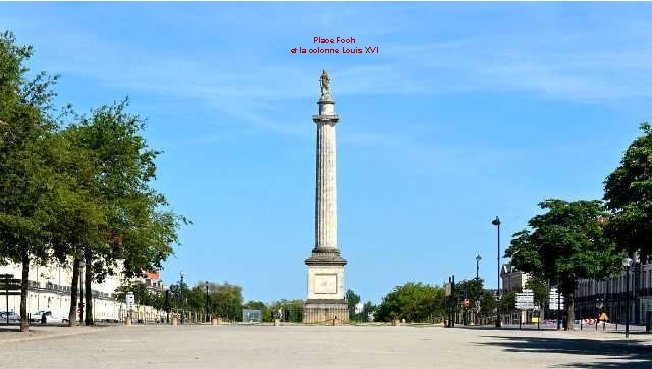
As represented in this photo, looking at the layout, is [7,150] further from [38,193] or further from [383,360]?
[383,360]

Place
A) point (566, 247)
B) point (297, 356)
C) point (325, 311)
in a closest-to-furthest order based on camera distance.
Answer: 1. point (297, 356)
2. point (566, 247)
3. point (325, 311)

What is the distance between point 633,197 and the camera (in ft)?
152

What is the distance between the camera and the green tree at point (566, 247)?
79.8 m

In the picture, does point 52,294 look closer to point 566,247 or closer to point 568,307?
point 568,307

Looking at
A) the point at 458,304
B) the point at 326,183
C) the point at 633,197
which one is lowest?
the point at 458,304

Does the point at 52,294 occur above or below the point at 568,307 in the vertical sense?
below

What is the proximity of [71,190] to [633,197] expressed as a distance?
2967cm

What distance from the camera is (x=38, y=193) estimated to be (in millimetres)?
50688

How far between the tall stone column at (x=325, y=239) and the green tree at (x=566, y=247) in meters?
17.0

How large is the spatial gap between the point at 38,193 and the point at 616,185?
24.1 metres

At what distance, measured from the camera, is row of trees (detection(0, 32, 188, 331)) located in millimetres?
49406

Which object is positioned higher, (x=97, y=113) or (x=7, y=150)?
(x=97, y=113)

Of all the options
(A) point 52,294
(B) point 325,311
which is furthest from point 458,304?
(B) point 325,311

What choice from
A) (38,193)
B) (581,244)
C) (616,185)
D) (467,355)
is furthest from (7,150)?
(581,244)
